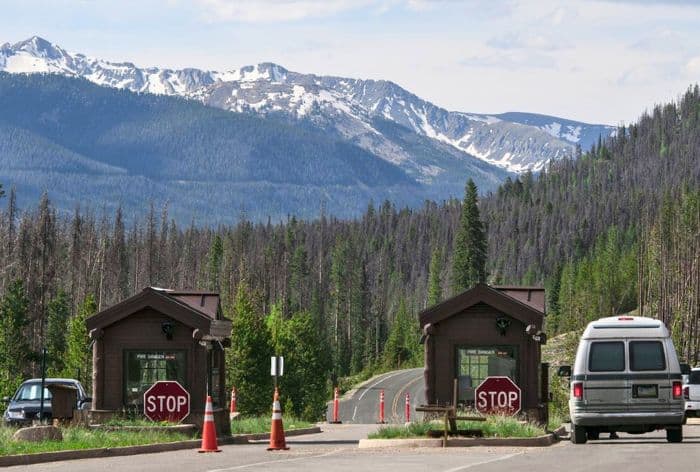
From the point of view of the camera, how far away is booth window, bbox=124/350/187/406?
40406 mm

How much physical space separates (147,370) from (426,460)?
15.2 m

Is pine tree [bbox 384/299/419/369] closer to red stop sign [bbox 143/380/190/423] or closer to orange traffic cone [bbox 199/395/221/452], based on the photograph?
red stop sign [bbox 143/380/190/423]

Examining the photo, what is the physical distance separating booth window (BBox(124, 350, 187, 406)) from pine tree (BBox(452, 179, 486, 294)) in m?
124

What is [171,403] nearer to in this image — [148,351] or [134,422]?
[148,351]

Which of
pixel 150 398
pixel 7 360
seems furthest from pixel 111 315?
pixel 7 360

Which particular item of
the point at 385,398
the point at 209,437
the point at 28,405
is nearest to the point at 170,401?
the point at 28,405

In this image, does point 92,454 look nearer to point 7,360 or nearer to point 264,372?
point 7,360

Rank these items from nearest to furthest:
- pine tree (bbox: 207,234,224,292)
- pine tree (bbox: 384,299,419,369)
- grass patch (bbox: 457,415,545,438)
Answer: grass patch (bbox: 457,415,545,438)
pine tree (bbox: 384,299,419,369)
pine tree (bbox: 207,234,224,292)

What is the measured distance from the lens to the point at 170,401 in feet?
131

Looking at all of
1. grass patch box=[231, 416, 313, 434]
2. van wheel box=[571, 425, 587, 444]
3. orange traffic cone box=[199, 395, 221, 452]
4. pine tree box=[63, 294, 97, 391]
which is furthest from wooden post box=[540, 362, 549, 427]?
pine tree box=[63, 294, 97, 391]

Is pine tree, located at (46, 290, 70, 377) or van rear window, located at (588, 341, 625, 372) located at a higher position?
pine tree, located at (46, 290, 70, 377)

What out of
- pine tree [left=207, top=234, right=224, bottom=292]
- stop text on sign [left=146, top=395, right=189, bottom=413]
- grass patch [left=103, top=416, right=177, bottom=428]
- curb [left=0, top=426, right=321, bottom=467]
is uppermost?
pine tree [left=207, top=234, right=224, bottom=292]

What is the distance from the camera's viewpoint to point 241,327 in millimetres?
94312

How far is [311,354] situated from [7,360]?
29.7 metres
